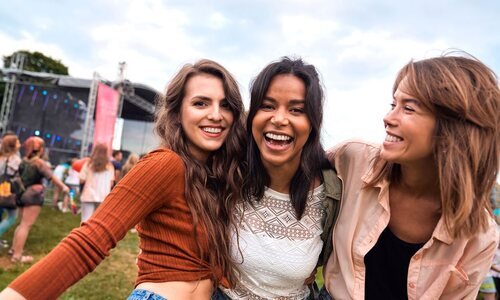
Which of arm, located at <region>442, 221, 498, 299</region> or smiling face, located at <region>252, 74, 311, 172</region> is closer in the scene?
arm, located at <region>442, 221, 498, 299</region>

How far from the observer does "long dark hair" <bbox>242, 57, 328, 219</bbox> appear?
192 centimetres

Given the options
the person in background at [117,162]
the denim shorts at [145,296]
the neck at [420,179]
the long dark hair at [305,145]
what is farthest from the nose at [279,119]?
the person in background at [117,162]

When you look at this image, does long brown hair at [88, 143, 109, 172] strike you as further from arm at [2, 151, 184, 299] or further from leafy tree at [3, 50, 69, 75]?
leafy tree at [3, 50, 69, 75]

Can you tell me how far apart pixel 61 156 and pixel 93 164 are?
1100 centimetres

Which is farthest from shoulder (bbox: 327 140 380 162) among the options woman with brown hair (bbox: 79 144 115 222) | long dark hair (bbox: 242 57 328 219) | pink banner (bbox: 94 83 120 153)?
pink banner (bbox: 94 83 120 153)

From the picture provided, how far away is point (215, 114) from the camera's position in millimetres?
1926

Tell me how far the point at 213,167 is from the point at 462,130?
1148 mm

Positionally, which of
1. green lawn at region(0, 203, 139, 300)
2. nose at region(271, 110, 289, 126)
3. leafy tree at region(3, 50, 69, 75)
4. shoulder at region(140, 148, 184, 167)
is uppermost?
leafy tree at region(3, 50, 69, 75)

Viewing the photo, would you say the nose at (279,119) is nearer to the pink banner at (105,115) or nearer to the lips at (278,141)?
the lips at (278,141)

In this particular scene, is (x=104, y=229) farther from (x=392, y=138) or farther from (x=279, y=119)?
(x=392, y=138)

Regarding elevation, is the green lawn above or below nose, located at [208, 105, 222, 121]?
below

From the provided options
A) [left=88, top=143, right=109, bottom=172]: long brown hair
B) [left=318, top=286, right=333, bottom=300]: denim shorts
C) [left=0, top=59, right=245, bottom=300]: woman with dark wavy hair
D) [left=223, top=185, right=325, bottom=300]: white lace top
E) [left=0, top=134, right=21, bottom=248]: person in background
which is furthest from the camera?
[left=88, top=143, right=109, bottom=172]: long brown hair

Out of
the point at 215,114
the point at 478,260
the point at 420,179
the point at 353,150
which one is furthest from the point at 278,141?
the point at 478,260

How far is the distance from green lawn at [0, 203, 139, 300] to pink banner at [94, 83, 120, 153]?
10.2 feet
